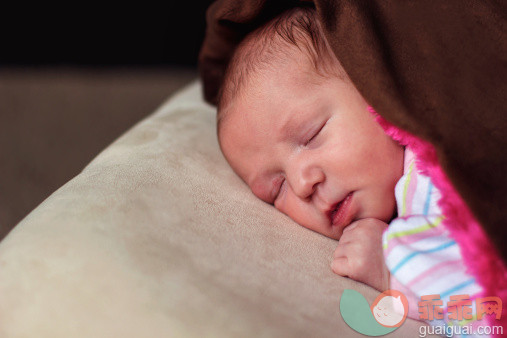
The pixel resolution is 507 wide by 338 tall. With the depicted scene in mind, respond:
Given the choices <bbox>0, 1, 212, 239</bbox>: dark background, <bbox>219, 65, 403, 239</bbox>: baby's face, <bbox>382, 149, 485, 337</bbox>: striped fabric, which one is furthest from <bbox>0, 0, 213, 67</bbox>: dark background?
<bbox>382, 149, 485, 337</bbox>: striped fabric

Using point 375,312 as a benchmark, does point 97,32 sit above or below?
below

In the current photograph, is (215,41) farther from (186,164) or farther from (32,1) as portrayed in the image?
(32,1)

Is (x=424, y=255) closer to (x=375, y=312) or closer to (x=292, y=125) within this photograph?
(x=375, y=312)

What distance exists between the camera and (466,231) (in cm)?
79

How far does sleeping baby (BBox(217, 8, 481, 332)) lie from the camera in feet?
2.76

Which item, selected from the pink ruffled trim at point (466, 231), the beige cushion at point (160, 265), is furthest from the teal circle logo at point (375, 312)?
the pink ruffled trim at point (466, 231)

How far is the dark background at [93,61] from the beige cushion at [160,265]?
Result: 1.54 metres

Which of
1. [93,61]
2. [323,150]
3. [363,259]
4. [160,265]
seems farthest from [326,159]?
[93,61]

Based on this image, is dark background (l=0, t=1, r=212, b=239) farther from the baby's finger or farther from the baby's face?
the baby's finger

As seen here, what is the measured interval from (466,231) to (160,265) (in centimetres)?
46

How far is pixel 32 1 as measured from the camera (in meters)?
2.75

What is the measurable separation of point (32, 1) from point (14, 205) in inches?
55.7

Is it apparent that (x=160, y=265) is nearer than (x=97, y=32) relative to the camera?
Yes

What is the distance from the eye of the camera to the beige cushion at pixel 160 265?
2.23 ft
